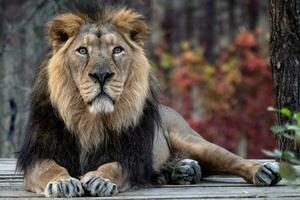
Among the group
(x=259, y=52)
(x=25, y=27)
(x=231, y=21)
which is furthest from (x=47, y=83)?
(x=231, y=21)

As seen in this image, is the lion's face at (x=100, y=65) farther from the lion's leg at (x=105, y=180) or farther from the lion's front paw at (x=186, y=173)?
Result: the lion's front paw at (x=186, y=173)

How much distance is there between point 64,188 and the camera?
5055mm

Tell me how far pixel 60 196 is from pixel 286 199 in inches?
43.0

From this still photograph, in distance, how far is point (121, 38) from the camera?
551cm

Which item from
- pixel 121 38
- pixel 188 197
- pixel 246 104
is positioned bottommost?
pixel 246 104

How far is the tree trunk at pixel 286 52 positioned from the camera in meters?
6.35

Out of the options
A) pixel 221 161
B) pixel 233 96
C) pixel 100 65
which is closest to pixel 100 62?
pixel 100 65

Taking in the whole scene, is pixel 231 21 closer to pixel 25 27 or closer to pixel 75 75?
pixel 25 27

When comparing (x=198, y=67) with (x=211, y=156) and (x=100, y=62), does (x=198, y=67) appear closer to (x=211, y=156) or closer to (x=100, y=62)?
(x=211, y=156)

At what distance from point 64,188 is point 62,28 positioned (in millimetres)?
932

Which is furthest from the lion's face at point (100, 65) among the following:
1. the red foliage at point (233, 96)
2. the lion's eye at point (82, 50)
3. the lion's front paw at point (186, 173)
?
the red foliage at point (233, 96)

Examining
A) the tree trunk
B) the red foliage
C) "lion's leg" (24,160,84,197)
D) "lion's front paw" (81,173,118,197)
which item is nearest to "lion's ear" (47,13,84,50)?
"lion's leg" (24,160,84,197)

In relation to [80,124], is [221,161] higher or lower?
lower

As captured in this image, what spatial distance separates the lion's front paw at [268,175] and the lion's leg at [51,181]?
1029mm
